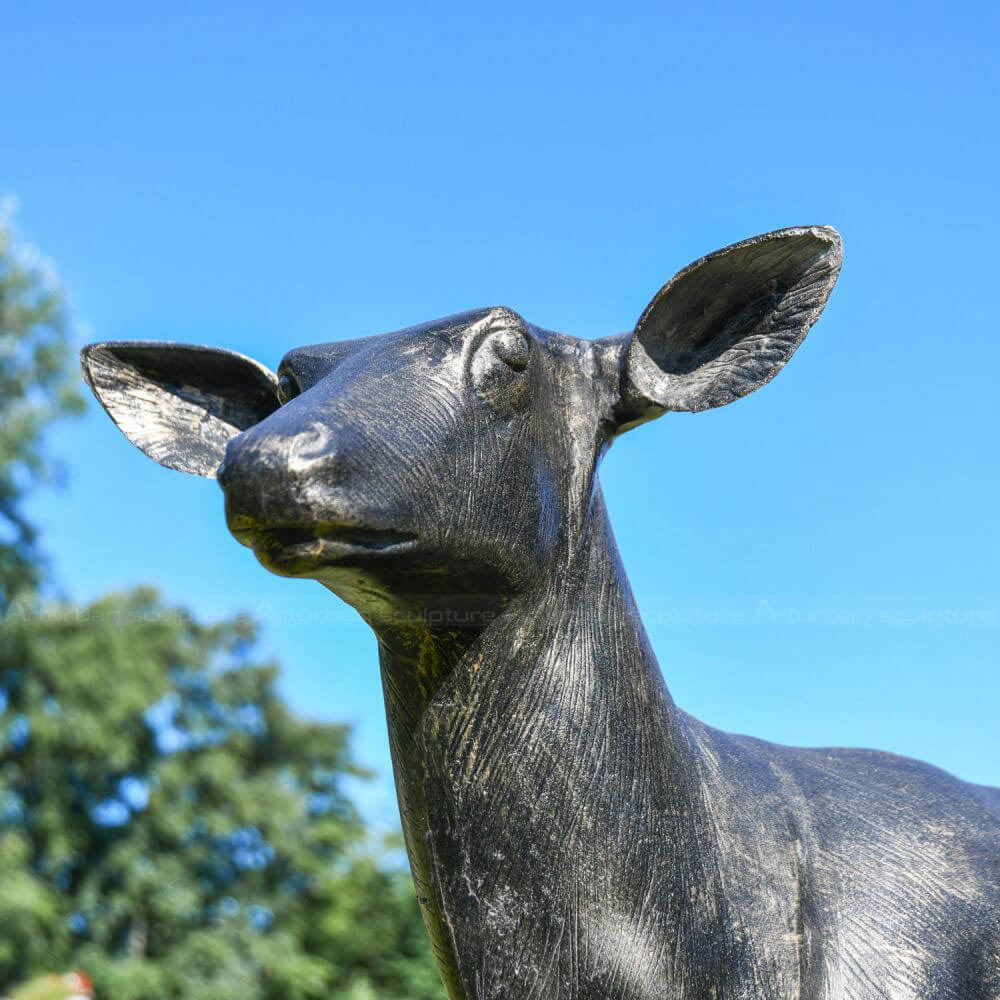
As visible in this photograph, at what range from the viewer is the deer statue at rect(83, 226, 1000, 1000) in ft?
6.82

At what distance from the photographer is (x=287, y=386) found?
8.33 ft

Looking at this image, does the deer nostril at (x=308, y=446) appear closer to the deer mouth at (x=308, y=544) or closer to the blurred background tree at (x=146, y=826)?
the deer mouth at (x=308, y=544)

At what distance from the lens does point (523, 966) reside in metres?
Result: 2.11

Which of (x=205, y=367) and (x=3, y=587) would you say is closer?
(x=205, y=367)

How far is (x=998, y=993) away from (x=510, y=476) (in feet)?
4.50

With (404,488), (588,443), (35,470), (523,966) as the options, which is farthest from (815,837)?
(35,470)

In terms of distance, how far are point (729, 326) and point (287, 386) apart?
0.95 meters

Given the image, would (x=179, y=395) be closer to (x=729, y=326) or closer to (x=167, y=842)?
(x=729, y=326)

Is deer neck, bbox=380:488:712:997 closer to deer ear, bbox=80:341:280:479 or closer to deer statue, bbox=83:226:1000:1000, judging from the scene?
deer statue, bbox=83:226:1000:1000

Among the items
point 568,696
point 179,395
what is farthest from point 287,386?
point 568,696

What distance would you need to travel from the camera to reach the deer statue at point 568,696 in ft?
6.82

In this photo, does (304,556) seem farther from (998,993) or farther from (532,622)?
(998,993)

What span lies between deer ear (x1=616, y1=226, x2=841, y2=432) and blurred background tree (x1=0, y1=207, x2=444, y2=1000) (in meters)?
17.9

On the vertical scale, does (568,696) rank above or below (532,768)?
above
